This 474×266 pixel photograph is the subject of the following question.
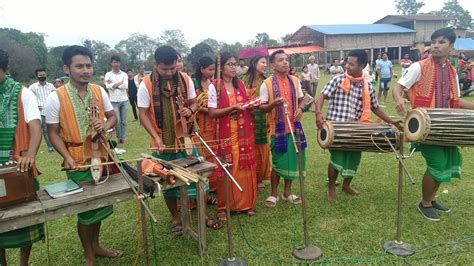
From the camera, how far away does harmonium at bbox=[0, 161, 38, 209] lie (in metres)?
2.52

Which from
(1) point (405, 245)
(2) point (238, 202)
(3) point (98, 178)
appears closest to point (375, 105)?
(1) point (405, 245)

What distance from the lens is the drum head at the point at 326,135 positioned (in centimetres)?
433

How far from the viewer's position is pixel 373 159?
6.49 meters

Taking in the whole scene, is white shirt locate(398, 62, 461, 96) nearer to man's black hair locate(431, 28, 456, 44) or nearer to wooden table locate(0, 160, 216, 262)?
man's black hair locate(431, 28, 456, 44)

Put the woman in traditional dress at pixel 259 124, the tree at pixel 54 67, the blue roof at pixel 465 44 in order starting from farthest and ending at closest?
1. the tree at pixel 54 67
2. the blue roof at pixel 465 44
3. the woman in traditional dress at pixel 259 124

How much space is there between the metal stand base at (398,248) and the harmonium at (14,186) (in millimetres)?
3157

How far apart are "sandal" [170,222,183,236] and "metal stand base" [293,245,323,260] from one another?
4.47ft

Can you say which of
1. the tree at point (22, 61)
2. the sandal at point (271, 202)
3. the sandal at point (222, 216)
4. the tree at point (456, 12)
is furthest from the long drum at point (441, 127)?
the tree at point (456, 12)

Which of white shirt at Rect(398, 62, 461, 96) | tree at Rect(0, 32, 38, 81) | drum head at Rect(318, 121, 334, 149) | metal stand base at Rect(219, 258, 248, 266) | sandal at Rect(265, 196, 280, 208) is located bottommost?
metal stand base at Rect(219, 258, 248, 266)

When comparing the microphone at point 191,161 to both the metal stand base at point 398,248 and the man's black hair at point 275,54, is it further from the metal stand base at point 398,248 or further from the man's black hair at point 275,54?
the metal stand base at point 398,248

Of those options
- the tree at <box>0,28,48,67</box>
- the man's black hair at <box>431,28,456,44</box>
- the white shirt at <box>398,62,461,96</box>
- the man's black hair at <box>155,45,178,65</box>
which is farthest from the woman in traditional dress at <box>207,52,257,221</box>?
the tree at <box>0,28,48,67</box>

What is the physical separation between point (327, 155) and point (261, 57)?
2.72 metres

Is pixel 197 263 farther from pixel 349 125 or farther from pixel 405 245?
pixel 349 125

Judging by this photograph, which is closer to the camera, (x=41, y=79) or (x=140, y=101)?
(x=140, y=101)
